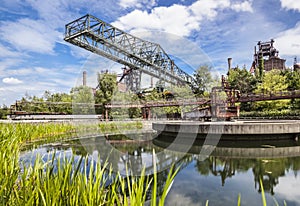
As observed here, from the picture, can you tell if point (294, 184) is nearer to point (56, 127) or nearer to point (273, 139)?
point (273, 139)

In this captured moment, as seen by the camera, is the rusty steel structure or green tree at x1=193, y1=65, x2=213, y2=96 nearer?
green tree at x1=193, y1=65, x2=213, y2=96

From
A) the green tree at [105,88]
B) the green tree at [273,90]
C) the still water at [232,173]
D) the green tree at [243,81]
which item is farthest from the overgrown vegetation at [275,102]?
the still water at [232,173]

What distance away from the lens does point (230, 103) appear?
1384 cm

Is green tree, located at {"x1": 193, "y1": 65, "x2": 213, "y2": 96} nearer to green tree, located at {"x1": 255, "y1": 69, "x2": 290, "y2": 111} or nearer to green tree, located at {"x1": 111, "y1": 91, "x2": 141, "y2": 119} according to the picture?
green tree, located at {"x1": 255, "y1": 69, "x2": 290, "y2": 111}

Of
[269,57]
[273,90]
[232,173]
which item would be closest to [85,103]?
[273,90]

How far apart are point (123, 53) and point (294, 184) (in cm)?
2572

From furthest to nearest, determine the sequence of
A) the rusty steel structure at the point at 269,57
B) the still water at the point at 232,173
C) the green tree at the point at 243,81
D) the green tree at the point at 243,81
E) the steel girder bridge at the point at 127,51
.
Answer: the rusty steel structure at the point at 269,57 < the green tree at the point at 243,81 < the green tree at the point at 243,81 < the steel girder bridge at the point at 127,51 < the still water at the point at 232,173

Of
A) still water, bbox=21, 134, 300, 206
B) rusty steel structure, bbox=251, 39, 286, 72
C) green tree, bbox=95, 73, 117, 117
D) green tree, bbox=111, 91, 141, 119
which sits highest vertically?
rusty steel structure, bbox=251, 39, 286, 72

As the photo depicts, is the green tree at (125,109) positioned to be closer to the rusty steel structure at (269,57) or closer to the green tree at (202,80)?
the green tree at (202,80)

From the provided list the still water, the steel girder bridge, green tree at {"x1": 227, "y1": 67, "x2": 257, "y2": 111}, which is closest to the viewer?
the still water

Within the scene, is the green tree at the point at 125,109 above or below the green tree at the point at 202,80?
below

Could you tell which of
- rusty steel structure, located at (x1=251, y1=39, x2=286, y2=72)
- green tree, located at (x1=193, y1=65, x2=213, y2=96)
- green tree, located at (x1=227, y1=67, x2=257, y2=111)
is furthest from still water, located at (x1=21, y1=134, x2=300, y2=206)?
rusty steel structure, located at (x1=251, y1=39, x2=286, y2=72)

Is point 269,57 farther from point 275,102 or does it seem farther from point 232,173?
point 232,173

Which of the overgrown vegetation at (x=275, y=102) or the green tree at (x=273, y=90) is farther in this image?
the green tree at (x=273, y=90)
